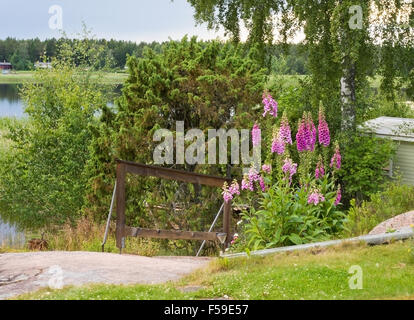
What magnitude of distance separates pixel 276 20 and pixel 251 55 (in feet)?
5.67

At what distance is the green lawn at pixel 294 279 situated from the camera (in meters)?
6.90

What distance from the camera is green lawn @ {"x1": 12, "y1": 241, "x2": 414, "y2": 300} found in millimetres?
6902

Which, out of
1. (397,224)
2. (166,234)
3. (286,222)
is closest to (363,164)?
(397,224)

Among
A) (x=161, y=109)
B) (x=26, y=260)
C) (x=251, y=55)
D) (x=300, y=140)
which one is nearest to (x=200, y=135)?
(x=161, y=109)

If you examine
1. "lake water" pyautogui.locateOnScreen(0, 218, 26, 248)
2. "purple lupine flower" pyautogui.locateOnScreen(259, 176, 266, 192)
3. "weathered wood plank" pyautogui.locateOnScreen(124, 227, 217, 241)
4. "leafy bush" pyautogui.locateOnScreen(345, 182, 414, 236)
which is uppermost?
"purple lupine flower" pyautogui.locateOnScreen(259, 176, 266, 192)

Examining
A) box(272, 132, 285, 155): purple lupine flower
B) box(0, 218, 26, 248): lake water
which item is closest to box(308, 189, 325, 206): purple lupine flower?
box(272, 132, 285, 155): purple lupine flower

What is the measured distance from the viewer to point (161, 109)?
49.2 ft

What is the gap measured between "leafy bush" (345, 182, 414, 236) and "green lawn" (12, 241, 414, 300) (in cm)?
168

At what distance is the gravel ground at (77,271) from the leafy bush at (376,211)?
2.95 m

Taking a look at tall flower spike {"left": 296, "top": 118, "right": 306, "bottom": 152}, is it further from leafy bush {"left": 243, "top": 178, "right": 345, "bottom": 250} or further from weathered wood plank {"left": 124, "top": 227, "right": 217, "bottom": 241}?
weathered wood plank {"left": 124, "top": 227, "right": 217, "bottom": 241}

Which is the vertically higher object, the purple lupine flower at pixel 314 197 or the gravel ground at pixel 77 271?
the purple lupine flower at pixel 314 197

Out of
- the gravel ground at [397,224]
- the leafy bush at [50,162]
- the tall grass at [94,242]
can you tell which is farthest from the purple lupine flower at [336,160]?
the leafy bush at [50,162]

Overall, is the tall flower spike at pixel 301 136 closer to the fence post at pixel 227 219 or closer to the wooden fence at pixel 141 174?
the wooden fence at pixel 141 174
